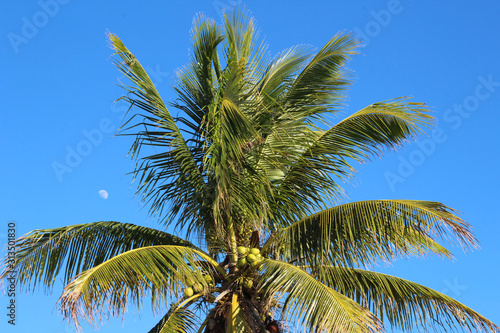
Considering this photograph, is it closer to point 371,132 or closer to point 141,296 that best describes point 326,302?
point 141,296

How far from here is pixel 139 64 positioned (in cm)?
878

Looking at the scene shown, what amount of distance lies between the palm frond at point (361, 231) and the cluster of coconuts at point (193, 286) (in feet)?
3.22

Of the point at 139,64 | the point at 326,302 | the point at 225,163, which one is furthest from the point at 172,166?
the point at 326,302

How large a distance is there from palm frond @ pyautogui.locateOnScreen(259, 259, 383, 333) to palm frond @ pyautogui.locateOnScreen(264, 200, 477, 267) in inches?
29.6

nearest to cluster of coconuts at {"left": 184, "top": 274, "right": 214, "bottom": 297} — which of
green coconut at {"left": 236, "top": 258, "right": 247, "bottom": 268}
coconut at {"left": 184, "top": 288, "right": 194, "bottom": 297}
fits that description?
coconut at {"left": 184, "top": 288, "right": 194, "bottom": 297}

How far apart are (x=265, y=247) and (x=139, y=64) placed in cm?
326

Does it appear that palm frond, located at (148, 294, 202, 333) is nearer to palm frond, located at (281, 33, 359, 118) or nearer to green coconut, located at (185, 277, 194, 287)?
green coconut, located at (185, 277, 194, 287)

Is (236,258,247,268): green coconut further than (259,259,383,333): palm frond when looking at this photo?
Yes

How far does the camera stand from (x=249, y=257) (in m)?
8.41

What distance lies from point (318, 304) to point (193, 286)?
6.73 feet

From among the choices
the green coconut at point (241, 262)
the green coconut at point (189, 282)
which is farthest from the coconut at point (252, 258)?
the green coconut at point (189, 282)

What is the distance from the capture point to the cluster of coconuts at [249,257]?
8.40 metres

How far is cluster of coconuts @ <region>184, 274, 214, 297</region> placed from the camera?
26.9 ft

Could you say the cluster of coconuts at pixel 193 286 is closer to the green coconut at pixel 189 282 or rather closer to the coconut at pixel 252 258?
the green coconut at pixel 189 282
